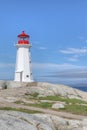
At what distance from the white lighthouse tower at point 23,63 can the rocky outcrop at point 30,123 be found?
35788mm

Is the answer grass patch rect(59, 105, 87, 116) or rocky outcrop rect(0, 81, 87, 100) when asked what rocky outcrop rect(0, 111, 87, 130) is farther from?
rocky outcrop rect(0, 81, 87, 100)

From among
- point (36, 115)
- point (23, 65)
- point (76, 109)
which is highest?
point (23, 65)

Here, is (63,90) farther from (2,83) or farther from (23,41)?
(23,41)

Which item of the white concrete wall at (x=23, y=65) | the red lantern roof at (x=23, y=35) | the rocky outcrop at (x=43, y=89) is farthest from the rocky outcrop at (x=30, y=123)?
the red lantern roof at (x=23, y=35)

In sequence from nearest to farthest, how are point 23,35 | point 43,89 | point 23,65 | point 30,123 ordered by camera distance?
point 30,123
point 43,89
point 23,65
point 23,35

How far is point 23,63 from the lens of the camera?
183 feet

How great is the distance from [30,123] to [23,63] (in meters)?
39.9

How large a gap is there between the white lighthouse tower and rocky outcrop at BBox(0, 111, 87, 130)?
35788 millimetres

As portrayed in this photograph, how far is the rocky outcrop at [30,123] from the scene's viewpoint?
1476cm

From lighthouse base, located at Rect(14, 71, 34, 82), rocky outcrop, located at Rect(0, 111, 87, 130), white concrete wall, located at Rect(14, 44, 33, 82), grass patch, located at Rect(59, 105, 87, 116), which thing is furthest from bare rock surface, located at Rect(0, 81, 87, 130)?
white concrete wall, located at Rect(14, 44, 33, 82)

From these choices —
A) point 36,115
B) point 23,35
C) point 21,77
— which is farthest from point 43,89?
point 36,115

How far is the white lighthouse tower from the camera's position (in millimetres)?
55562

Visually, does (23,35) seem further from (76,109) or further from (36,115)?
(36,115)

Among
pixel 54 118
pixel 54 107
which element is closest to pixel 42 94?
pixel 54 107
